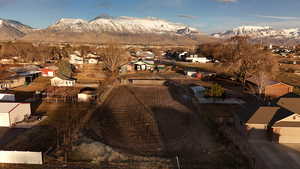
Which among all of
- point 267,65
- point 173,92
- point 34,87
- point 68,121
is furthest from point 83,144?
point 267,65

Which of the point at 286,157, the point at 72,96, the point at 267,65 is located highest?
the point at 267,65

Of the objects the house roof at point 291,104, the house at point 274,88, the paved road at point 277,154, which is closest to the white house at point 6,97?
the paved road at point 277,154

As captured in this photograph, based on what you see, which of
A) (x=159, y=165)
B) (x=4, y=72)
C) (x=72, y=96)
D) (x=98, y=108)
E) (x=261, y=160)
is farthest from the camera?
(x=4, y=72)

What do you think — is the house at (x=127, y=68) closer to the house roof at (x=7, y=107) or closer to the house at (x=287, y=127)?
the house roof at (x=7, y=107)

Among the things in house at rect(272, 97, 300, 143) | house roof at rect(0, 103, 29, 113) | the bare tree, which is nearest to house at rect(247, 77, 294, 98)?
house at rect(272, 97, 300, 143)

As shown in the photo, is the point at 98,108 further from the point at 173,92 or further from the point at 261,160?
the point at 261,160

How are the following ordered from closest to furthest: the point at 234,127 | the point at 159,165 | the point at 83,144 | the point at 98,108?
the point at 159,165
the point at 83,144
the point at 234,127
the point at 98,108
